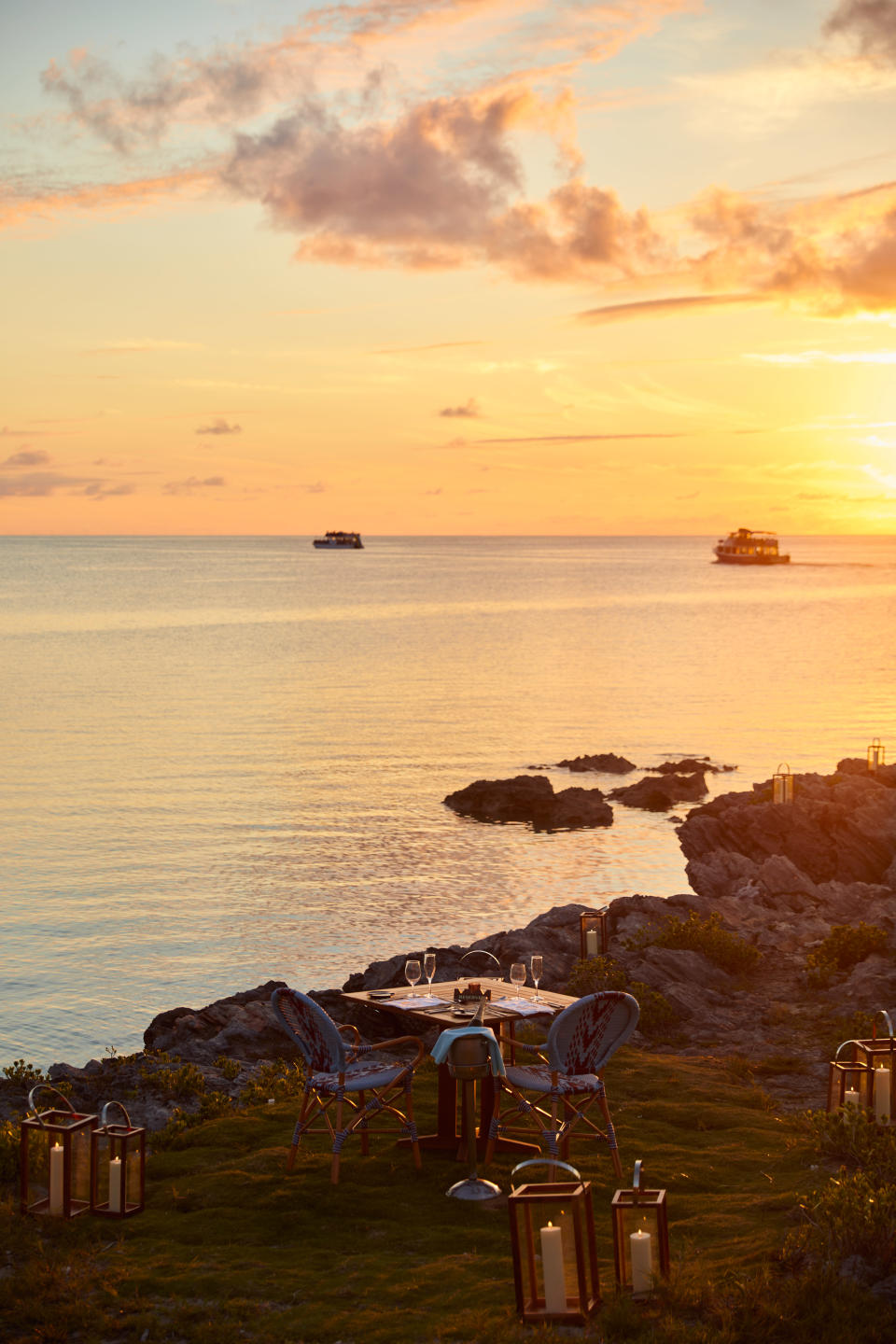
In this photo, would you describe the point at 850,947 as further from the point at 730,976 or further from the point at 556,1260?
the point at 556,1260

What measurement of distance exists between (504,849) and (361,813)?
4.54 metres

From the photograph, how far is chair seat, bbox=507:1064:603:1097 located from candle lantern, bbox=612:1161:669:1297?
1595 mm

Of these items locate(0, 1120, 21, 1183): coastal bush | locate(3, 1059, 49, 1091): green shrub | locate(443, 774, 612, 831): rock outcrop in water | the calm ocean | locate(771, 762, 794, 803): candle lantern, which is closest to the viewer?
locate(0, 1120, 21, 1183): coastal bush

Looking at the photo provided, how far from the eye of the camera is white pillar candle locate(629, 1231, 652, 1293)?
21.7 ft

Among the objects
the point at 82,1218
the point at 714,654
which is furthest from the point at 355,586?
the point at 82,1218

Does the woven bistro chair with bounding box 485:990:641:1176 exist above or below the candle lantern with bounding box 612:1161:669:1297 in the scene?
above

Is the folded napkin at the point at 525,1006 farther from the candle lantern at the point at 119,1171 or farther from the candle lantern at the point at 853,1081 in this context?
the candle lantern at the point at 119,1171

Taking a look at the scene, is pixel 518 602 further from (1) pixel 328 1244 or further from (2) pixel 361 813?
(1) pixel 328 1244

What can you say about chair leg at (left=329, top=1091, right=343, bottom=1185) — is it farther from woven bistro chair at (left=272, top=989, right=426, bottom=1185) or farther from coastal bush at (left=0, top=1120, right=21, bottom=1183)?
coastal bush at (left=0, top=1120, right=21, bottom=1183)

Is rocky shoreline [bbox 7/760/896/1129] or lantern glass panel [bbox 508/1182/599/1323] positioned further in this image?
rocky shoreline [bbox 7/760/896/1129]

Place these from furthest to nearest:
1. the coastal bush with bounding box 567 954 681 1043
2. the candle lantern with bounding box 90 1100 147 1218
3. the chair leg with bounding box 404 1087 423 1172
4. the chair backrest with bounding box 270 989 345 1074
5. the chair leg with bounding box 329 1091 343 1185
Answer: the coastal bush with bounding box 567 954 681 1043 → the chair leg with bounding box 404 1087 423 1172 → the chair leg with bounding box 329 1091 343 1185 → the chair backrest with bounding box 270 989 345 1074 → the candle lantern with bounding box 90 1100 147 1218

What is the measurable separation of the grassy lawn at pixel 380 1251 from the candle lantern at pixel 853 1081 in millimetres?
456

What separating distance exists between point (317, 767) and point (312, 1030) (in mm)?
29500

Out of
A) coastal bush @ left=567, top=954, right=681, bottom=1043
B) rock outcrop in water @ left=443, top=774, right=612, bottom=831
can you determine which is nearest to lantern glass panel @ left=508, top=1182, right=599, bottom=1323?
coastal bush @ left=567, top=954, right=681, bottom=1043
